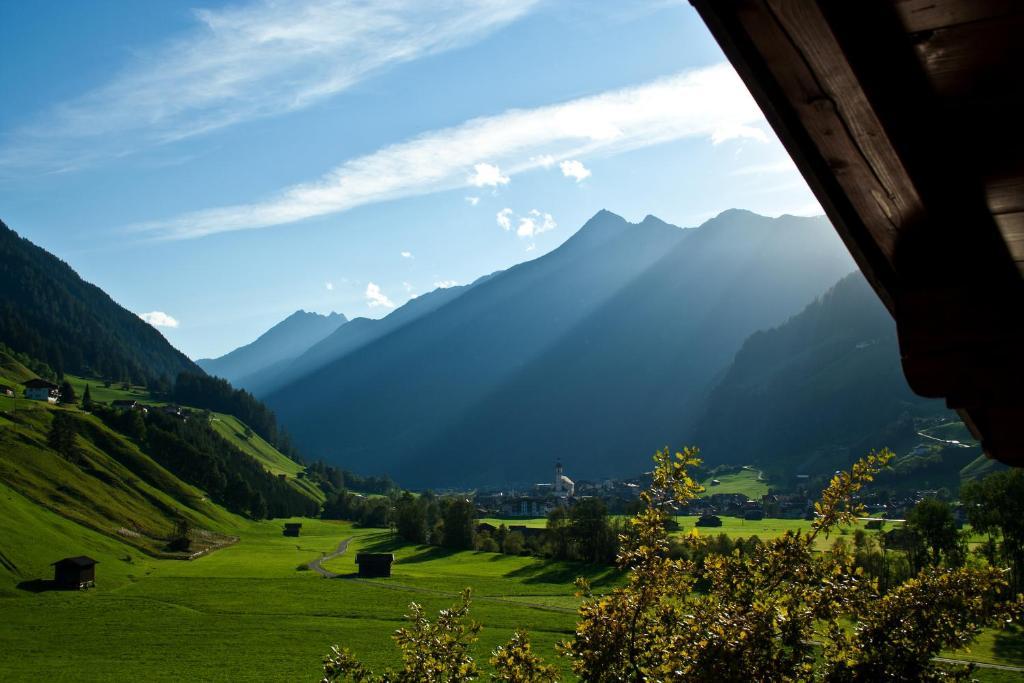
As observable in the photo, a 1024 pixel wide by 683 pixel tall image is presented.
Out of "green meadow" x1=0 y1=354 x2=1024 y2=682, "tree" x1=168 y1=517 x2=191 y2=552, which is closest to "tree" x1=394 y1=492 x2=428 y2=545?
"green meadow" x1=0 y1=354 x2=1024 y2=682

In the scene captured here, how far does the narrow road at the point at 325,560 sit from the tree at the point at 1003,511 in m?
69.6

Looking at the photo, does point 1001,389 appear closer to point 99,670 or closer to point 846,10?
point 846,10

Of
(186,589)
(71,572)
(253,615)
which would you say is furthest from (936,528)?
(71,572)

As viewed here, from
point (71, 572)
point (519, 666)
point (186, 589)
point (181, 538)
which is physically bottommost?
point (186, 589)

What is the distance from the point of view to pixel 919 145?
2.55 meters

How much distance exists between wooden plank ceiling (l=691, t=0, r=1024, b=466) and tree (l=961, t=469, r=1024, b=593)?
257 ft

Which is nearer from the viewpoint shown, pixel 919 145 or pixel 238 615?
pixel 919 145

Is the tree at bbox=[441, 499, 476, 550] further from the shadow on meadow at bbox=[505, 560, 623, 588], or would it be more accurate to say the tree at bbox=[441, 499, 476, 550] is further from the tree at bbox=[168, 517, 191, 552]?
the tree at bbox=[168, 517, 191, 552]

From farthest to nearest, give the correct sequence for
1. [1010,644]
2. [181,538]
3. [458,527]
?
[458,527] < [181,538] < [1010,644]

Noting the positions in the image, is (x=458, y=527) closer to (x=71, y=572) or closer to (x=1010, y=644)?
(x=71, y=572)

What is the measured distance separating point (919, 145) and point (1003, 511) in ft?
268

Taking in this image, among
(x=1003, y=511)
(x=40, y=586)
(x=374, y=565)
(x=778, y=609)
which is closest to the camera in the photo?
(x=778, y=609)

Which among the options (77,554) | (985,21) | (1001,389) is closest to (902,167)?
(985,21)

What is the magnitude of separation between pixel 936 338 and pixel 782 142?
69.5 inches
